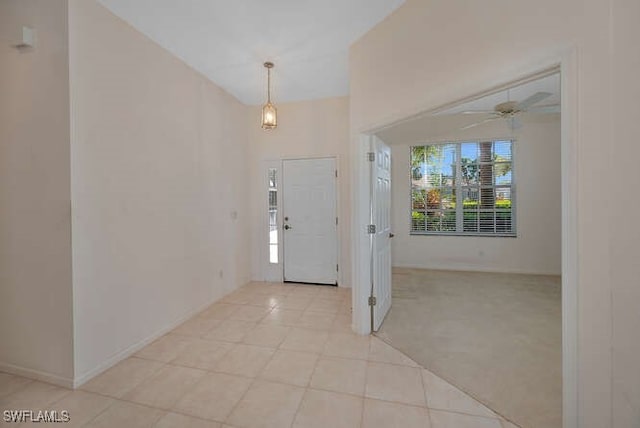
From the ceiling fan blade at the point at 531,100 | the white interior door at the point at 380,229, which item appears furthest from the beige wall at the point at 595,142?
the ceiling fan blade at the point at 531,100

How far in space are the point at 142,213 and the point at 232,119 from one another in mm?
2114

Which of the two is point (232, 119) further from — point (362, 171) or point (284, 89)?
point (362, 171)

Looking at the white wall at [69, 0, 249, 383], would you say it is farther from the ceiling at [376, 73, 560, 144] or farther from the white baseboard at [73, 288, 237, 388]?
the ceiling at [376, 73, 560, 144]

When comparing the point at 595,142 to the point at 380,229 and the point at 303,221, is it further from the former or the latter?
the point at 303,221

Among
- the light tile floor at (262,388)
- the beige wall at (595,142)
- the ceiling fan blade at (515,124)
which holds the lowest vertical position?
the light tile floor at (262,388)

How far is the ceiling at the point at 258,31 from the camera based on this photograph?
2.25 metres

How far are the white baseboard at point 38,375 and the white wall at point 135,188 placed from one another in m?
0.10

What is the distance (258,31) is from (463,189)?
15.4ft

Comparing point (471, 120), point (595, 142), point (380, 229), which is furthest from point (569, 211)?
point (471, 120)

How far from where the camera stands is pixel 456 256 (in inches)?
215

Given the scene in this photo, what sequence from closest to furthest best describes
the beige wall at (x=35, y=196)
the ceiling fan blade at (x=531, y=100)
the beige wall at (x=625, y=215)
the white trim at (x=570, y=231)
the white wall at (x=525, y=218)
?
the beige wall at (x=625, y=215), the white trim at (x=570, y=231), the beige wall at (x=35, y=196), the ceiling fan blade at (x=531, y=100), the white wall at (x=525, y=218)

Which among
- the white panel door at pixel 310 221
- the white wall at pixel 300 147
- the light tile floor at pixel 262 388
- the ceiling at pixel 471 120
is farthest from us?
the white panel door at pixel 310 221

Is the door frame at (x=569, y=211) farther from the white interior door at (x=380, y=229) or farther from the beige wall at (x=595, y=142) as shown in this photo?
the white interior door at (x=380, y=229)

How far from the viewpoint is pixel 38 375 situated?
211cm
